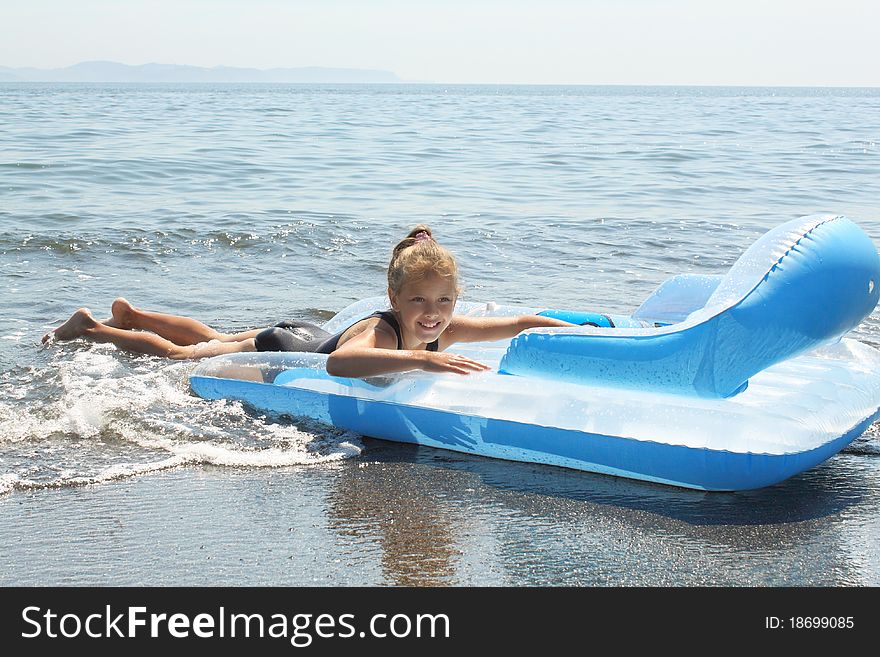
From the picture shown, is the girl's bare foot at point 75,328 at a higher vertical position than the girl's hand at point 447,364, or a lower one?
lower

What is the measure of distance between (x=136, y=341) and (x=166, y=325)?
8.4 inches

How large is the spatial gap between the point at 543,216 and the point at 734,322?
25.2 ft

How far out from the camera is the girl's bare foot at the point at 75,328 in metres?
5.64

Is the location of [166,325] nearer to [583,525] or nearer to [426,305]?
[426,305]

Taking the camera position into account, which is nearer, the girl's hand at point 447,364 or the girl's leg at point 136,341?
the girl's hand at point 447,364

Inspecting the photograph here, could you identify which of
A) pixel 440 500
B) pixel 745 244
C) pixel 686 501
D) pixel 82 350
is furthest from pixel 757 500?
pixel 745 244

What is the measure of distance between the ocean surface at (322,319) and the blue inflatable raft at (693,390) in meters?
0.11

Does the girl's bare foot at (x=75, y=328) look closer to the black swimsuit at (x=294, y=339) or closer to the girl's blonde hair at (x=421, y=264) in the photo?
the black swimsuit at (x=294, y=339)

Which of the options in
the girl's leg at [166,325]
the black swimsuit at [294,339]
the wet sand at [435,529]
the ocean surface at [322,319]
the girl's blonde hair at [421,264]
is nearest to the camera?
the wet sand at [435,529]

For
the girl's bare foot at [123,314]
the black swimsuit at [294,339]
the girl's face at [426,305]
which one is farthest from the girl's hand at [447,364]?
the girl's bare foot at [123,314]

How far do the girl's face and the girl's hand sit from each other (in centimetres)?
16

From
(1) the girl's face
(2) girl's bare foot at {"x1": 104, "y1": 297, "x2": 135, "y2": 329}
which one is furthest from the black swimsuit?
(2) girl's bare foot at {"x1": 104, "y1": 297, "x2": 135, "y2": 329}

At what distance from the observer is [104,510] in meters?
3.36

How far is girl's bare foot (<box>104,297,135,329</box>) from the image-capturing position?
573 centimetres
